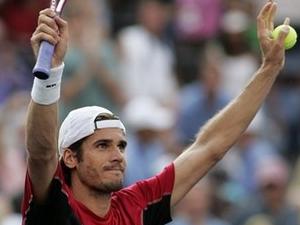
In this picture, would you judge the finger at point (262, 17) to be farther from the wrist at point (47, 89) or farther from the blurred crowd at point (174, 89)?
the blurred crowd at point (174, 89)

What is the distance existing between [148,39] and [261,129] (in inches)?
60.5

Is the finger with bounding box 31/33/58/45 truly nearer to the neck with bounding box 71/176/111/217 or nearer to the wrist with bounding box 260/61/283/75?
the neck with bounding box 71/176/111/217

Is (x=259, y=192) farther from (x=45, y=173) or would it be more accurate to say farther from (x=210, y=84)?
(x=45, y=173)

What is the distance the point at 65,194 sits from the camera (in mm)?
7184

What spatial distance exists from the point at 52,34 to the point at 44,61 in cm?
21


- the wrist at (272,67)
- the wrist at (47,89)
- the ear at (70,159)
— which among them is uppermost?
the wrist at (272,67)

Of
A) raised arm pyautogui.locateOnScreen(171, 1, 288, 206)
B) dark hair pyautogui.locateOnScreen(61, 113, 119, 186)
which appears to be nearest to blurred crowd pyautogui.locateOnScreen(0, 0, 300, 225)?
raised arm pyautogui.locateOnScreen(171, 1, 288, 206)

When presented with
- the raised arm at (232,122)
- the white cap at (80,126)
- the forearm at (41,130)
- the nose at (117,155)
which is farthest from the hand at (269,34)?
the forearm at (41,130)

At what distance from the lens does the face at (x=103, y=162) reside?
24.1ft

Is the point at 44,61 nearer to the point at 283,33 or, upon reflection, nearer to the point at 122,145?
the point at 122,145

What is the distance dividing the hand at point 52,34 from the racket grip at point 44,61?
37mm

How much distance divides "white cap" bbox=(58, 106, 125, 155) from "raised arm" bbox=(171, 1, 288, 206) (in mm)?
632

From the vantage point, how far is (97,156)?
24.2 feet

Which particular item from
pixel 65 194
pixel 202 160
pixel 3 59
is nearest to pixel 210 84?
pixel 3 59
